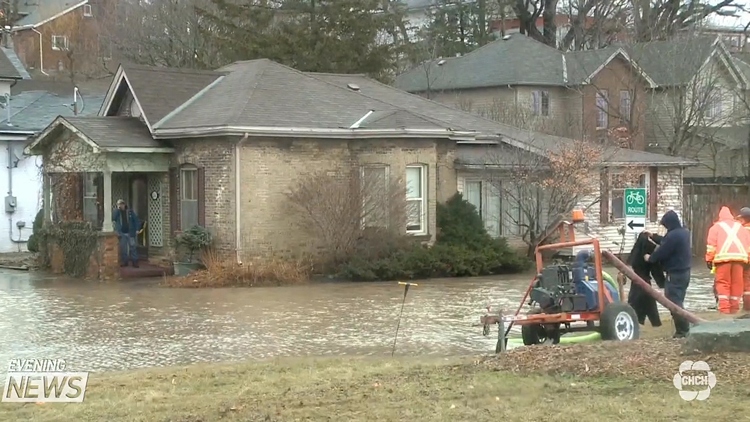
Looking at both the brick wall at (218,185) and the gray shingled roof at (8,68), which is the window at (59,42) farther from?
the brick wall at (218,185)

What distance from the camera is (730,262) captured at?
1611 centimetres

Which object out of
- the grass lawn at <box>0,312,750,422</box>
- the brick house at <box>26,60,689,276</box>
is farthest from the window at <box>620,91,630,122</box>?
the grass lawn at <box>0,312,750,422</box>

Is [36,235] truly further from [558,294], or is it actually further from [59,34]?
→ [59,34]

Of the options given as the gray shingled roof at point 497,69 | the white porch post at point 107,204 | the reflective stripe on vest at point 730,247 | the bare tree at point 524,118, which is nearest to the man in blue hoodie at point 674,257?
the reflective stripe on vest at point 730,247

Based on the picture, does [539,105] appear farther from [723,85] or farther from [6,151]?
[6,151]

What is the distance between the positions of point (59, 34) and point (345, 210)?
51.1m

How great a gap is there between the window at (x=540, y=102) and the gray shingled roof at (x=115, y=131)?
22.3 m

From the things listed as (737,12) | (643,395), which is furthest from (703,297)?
(737,12)

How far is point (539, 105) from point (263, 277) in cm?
2501

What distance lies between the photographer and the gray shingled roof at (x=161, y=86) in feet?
89.1

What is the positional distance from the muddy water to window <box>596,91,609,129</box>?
68.3ft

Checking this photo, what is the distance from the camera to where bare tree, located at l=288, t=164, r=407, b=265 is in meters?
25.2

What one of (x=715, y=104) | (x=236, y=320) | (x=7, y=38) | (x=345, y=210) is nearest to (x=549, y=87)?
(x=715, y=104)

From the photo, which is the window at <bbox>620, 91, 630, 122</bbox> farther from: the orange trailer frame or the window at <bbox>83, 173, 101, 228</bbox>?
the orange trailer frame
